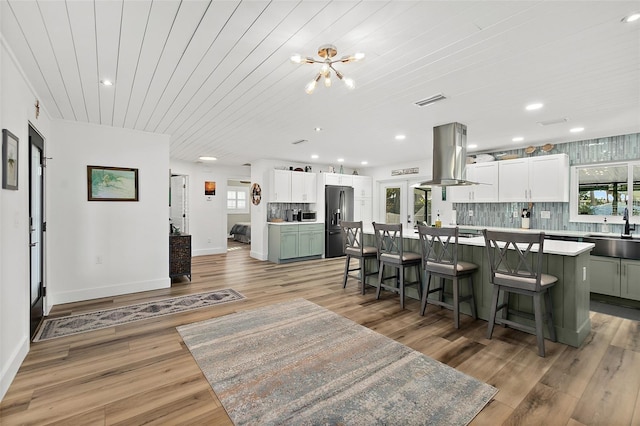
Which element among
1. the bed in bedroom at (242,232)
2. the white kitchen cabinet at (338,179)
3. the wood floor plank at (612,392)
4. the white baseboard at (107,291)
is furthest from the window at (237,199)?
the wood floor plank at (612,392)

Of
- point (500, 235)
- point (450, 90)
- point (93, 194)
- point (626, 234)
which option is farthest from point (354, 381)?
point (626, 234)

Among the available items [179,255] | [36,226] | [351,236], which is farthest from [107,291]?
[351,236]

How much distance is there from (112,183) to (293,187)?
153 inches

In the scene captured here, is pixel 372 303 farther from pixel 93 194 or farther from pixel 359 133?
pixel 93 194

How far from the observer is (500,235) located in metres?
2.85

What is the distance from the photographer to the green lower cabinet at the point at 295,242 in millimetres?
6969

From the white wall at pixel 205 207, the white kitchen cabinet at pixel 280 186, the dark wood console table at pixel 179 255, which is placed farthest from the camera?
the white wall at pixel 205 207

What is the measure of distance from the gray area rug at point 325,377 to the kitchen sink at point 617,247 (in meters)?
3.50

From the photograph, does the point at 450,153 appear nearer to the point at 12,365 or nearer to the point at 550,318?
the point at 550,318

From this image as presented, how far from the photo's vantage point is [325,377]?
7.59ft

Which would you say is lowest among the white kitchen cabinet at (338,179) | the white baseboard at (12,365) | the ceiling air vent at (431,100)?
the white baseboard at (12,365)

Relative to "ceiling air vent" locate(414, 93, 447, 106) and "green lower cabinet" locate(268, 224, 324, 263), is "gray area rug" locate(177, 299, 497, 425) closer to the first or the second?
"ceiling air vent" locate(414, 93, 447, 106)

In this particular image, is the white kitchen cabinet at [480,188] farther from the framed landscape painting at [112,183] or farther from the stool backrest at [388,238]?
the framed landscape painting at [112,183]

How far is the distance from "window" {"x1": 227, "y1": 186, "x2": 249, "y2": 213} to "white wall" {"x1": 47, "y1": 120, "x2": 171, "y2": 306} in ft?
23.9
